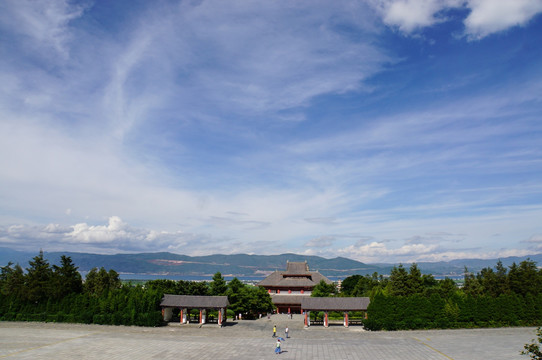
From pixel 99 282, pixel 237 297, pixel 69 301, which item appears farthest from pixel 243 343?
pixel 99 282

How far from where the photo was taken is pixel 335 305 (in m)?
49.2

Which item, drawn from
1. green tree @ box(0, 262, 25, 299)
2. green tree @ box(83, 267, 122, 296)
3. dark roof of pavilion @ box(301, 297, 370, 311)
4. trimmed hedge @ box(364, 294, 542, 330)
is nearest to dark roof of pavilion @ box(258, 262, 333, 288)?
dark roof of pavilion @ box(301, 297, 370, 311)

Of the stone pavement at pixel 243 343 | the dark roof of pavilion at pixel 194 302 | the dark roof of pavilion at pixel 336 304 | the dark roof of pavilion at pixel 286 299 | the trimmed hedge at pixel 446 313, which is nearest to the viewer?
the stone pavement at pixel 243 343

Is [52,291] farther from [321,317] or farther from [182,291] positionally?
[321,317]

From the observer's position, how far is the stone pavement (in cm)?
3123

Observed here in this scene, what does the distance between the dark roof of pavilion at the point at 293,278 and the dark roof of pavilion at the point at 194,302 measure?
71.6 feet

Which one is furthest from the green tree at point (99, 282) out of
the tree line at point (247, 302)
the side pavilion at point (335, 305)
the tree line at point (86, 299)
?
the side pavilion at point (335, 305)

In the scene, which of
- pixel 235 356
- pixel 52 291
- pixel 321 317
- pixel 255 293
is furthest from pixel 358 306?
pixel 52 291

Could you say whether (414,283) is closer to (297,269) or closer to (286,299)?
(286,299)

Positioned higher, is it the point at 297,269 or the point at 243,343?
the point at 297,269

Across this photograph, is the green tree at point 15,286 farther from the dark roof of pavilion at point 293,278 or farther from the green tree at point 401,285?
the green tree at point 401,285

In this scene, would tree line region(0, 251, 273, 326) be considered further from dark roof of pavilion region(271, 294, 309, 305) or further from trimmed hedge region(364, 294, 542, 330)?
trimmed hedge region(364, 294, 542, 330)

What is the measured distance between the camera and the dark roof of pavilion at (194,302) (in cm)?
4903

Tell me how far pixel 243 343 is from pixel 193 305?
14.2 m
